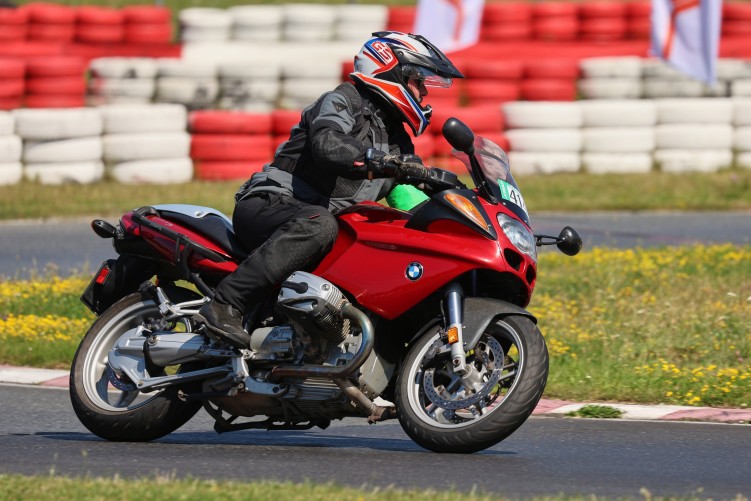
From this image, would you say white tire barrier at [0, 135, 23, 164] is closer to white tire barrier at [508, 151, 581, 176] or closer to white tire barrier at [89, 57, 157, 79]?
white tire barrier at [89, 57, 157, 79]

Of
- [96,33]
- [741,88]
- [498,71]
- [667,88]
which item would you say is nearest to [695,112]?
[741,88]

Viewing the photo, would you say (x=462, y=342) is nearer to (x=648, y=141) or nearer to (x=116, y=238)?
(x=116, y=238)

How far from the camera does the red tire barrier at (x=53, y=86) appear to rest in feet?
58.9

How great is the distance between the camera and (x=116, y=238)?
21.9 feet

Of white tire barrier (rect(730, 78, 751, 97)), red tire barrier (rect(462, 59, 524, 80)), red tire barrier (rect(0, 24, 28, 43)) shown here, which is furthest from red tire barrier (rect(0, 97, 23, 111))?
white tire barrier (rect(730, 78, 751, 97))

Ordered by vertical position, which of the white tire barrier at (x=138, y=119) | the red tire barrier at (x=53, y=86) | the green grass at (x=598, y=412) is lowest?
the green grass at (x=598, y=412)

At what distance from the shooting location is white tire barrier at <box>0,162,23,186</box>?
51.5 ft

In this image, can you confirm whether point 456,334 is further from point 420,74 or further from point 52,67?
point 52,67

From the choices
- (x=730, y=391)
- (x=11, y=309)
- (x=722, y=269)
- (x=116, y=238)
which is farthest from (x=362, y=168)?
(x=722, y=269)

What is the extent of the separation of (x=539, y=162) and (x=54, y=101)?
6.15 meters

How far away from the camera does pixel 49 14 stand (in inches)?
966

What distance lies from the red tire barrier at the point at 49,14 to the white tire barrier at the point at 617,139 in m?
10.9

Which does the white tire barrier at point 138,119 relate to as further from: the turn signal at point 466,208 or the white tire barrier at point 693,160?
the turn signal at point 466,208

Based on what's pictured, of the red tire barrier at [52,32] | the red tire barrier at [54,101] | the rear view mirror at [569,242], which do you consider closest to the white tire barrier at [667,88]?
the red tire barrier at [54,101]
